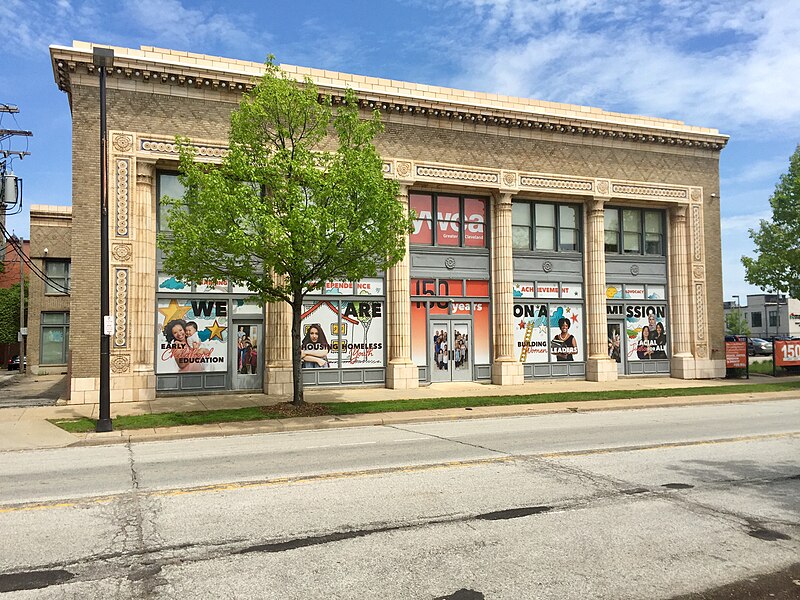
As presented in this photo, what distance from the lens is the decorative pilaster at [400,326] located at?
2277cm

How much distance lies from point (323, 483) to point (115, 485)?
2.81 meters

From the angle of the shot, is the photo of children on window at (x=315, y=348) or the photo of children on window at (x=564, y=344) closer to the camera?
the photo of children on window at (x=315, y=348)

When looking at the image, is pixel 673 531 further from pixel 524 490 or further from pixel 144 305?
pixel 144 305

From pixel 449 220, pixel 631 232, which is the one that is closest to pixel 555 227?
pixel 631 232

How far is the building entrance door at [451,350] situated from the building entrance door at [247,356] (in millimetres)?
6286

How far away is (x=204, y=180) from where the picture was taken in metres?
14.6

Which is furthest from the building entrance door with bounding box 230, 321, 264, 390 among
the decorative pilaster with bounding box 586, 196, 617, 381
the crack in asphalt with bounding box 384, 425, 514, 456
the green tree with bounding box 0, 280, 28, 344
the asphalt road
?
the green tree with bounding box 0, 280, 28, 344

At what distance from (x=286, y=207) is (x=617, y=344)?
17111 mm

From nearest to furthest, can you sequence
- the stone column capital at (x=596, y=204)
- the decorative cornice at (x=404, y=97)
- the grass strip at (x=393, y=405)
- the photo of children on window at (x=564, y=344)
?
1. the grass strip at (x=393, y=405)
2. the decorative cornice at (x=404, y=97)
3. the photo of children on window at (x=564, y=344)
4. the stone column capital at (x=596, y=204)

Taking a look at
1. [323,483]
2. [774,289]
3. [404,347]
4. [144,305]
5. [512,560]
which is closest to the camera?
[512,560]

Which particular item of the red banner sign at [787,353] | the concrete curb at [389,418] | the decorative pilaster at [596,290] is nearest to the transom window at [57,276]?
the concrete curb at [389,418]

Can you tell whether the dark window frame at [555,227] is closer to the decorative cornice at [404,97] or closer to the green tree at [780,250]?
the decorative cornice at [404,97]

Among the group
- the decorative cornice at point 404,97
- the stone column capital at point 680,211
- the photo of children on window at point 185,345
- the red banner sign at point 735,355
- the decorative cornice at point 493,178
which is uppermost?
the decorative cornice at point 404,97

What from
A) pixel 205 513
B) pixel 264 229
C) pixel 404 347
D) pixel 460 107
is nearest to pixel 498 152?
pixel 460 107
